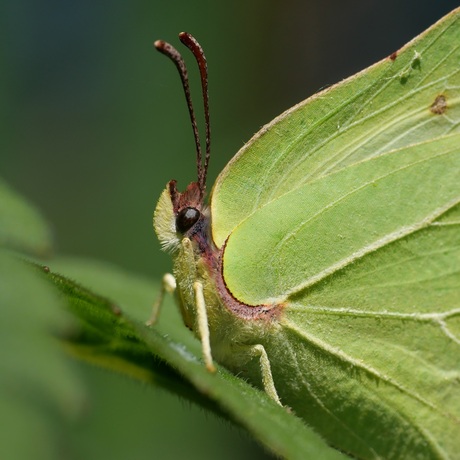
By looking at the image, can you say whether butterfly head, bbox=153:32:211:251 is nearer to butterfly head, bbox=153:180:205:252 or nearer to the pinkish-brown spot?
butterfly head, bbox=153:180:205:252

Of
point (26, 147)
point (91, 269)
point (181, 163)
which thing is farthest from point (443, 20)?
point (26, 147)

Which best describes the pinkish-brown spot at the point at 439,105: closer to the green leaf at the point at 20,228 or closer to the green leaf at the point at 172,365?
the green leaf at the point at 172,365

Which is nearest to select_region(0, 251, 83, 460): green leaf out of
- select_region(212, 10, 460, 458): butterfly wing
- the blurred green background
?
select_region(212, 10, 460, 458): butterfly wing

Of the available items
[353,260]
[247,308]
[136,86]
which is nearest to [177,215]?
[247,308]

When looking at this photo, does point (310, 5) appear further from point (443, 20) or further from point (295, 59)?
point (443, 20)

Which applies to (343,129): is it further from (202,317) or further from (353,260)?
(202,317)

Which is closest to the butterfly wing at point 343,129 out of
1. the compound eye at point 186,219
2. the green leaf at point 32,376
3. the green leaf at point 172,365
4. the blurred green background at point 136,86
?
the compound eye at point 186,219
